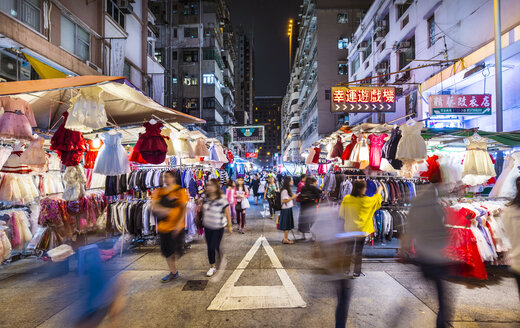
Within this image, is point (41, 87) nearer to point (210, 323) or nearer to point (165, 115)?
point (165, 115)

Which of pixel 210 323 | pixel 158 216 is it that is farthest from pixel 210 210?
pixel 210 323

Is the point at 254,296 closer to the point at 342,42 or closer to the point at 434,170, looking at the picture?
the point at 434,170

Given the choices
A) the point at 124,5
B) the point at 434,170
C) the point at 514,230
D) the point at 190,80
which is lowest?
the point at 514,230

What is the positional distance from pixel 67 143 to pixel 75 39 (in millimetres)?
9241

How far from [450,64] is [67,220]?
51.0 ft

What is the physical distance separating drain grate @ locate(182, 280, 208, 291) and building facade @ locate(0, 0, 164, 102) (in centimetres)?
622

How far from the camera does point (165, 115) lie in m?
6.16

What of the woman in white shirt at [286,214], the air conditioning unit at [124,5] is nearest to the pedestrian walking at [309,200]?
the woman in white shirt at [286,214]

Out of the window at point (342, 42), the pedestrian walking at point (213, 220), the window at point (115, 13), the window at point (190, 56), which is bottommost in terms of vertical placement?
the pedestrian walking at point (213, 220)

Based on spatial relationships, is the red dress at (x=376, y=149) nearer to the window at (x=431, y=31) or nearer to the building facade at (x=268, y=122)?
the window at (x=431, y=31)

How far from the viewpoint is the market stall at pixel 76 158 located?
169 inches

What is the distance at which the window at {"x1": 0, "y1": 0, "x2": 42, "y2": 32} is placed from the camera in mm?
8344

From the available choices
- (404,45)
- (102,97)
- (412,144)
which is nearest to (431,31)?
(404,45)

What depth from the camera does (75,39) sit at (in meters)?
11.4
